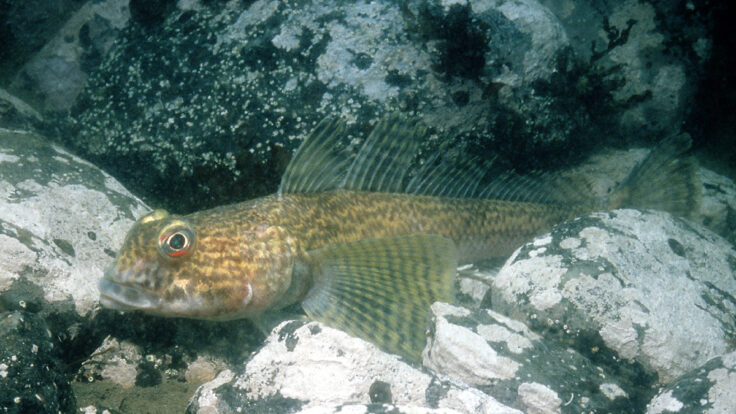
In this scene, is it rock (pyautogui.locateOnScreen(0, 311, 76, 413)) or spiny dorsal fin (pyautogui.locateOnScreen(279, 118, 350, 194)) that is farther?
spiny dorsal fin (pyautogui.locateOnScreen(279, 118, 350, 194))

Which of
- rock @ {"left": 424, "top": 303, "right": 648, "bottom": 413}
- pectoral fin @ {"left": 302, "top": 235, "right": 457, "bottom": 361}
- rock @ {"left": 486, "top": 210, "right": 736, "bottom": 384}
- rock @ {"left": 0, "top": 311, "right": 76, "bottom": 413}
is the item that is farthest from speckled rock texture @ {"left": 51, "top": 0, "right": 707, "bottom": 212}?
rock @ {"left": 424, "top": 303, "right": 648, "bottom": 413}

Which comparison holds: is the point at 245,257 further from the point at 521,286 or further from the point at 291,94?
the point at 521,286

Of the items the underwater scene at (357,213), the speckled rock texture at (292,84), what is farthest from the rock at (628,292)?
the speckled rock texture at (292,84)

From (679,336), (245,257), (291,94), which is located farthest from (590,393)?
(291,94)

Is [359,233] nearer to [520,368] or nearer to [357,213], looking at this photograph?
[357,213]

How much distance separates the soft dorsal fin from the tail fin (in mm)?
804

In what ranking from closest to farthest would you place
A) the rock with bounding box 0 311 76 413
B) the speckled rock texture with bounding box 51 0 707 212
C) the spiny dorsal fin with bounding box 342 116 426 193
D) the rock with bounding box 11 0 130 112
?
the rock with bounding box 0 311 76 413 → the spiny dorsal fin with bounding box 342 116 426 193 → the speckled rock texture with bounding box 51 0 707 212 → the rock with bounding box 11 0 130 112

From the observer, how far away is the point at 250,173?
362 centimetres

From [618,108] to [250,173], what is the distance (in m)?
4.31

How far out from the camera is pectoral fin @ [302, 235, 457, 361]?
110 inches

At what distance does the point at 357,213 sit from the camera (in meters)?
3.44

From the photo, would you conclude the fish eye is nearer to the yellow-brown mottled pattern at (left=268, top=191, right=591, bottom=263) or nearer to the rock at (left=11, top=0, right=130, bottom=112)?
the yellow-brown mottled pattern at (left=268, top=191, right=591, bottom=263)

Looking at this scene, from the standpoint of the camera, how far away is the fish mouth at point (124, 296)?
242 centimetres

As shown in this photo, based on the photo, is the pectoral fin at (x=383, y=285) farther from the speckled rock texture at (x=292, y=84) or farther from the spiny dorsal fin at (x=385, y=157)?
the speckled rock texture at (x=292, y=84)
